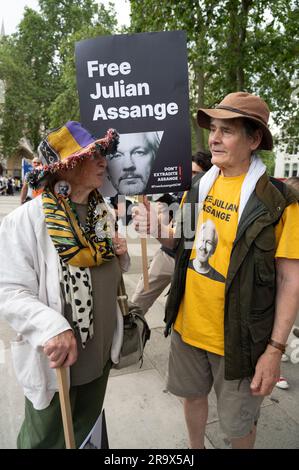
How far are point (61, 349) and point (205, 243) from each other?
0.84 meters

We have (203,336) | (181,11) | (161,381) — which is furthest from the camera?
(181,11)

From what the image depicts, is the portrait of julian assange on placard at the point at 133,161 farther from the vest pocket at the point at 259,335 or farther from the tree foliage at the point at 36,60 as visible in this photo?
the tree foliage at the point at 36,60

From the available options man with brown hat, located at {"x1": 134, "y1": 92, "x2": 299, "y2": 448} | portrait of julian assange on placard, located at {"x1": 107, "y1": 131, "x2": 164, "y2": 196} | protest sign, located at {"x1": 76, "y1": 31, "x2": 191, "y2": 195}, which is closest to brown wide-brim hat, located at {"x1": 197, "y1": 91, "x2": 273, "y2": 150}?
man with brown hat, located at {"x1": 134, "y1": 92, "x2": 299, "y2": 448}

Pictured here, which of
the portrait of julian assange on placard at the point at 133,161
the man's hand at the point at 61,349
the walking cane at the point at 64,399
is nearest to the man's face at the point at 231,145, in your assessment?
the portrait of julian assange on placard at the point at 133,161

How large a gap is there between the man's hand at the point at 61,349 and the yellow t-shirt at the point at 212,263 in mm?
691

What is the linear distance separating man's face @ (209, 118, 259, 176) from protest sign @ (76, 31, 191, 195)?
174mm

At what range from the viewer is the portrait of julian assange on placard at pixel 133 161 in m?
1.68

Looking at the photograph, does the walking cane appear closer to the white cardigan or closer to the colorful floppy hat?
the white cardigan
